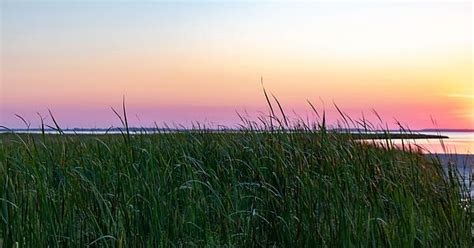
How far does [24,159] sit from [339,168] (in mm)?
2691

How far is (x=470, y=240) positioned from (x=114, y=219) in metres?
2.70

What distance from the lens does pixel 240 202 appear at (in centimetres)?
457

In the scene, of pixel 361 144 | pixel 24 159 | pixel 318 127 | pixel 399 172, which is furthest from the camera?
pixel 318 127

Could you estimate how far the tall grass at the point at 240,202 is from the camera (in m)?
3.67

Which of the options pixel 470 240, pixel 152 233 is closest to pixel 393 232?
pixel 470 240

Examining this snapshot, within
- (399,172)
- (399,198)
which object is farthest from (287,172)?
(399,172)

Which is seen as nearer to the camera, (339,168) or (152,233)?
(152,233)

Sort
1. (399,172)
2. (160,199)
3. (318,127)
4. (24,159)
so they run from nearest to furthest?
(160,199), (24,159), (399,172), (318,127)

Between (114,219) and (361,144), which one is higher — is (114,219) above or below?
below

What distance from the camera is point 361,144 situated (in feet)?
19.0

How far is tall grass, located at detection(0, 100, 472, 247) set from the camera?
3674 mm

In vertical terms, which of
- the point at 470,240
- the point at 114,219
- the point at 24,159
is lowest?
the point at 470,240

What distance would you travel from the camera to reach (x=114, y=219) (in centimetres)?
385

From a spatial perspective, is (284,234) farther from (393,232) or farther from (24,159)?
(24,159)
